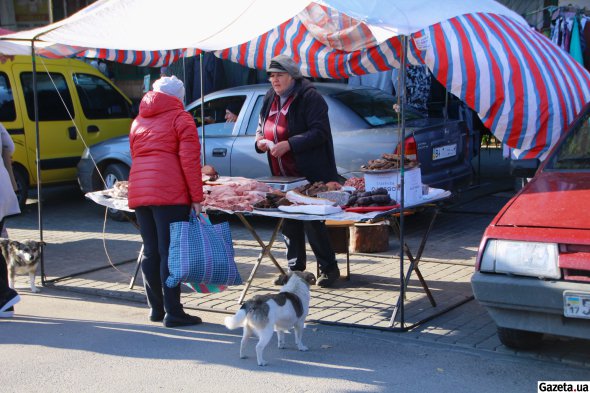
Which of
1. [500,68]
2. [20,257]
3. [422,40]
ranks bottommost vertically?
[20,257]

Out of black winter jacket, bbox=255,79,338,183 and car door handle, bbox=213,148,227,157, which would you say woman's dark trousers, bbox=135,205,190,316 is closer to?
black winter jacket, bbox=255,79,338,183

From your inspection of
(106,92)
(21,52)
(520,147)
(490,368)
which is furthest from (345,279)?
(106,92)

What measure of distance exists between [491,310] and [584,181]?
1.26 meters

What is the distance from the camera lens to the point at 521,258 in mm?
4805

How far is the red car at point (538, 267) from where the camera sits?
4.59 metres

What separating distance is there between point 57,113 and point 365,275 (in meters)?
6.16

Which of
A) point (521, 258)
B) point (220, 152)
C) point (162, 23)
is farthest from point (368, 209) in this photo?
point (220, 152)

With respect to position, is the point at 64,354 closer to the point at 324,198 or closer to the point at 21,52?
the point at 324,198

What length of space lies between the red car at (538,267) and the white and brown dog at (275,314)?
4.13 feet

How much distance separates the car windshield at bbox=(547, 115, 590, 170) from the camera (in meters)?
5.84

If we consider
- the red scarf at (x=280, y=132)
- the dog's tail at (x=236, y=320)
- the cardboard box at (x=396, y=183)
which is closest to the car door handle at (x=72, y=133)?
the red scarf at (x=280, y=132)

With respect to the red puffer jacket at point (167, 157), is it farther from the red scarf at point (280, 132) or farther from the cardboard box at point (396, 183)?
the cardboard box at point (396, 183)

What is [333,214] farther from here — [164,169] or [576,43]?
[576,43]

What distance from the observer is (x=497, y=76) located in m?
6.31
